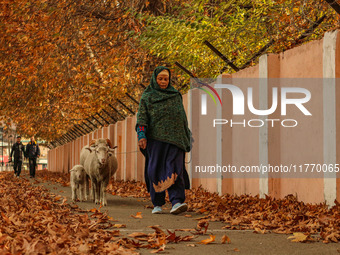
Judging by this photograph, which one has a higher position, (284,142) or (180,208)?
(284,142)

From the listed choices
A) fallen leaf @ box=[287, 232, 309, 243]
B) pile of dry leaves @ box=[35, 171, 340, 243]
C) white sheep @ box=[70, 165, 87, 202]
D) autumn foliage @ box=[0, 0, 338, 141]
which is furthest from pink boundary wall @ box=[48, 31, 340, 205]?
white sheep @ box=[70, 165, 87, 202]

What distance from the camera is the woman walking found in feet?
30.0

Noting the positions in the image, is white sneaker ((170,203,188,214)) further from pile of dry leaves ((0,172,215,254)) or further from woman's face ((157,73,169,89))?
woman's face ((157,73,169,89))

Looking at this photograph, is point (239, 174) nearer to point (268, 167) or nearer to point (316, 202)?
point (268, 167)

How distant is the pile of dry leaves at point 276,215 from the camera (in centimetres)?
620

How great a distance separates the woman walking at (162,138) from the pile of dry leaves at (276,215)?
597 millimetres

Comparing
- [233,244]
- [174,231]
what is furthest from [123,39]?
[233,244]

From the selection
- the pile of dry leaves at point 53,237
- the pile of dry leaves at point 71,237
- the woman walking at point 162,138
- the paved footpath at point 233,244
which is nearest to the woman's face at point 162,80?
the woman walking at point 162,138

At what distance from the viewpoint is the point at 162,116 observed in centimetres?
929

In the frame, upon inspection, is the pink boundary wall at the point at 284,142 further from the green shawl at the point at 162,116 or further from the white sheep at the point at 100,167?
the white sheep at the point at 100,167

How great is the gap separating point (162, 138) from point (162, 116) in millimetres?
345

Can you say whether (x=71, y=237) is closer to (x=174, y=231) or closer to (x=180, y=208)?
(x=174, y=231)

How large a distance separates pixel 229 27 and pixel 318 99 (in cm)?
539

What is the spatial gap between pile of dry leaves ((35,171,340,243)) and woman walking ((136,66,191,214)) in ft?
1.96
